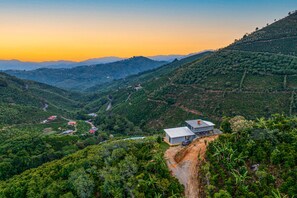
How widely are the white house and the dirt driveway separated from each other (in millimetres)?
2081

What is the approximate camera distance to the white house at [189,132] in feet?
130

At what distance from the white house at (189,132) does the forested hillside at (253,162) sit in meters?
8.44

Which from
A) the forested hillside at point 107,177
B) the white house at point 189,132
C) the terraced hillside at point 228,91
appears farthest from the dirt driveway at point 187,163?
the terraced hillside at point 228,91

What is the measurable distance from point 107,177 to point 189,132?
18.4 m

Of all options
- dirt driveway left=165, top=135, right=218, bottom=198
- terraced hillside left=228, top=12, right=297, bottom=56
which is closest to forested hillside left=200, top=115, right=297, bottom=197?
dirt driveway left=165, top=135, right=218, bottom=198

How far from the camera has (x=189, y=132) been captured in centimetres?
4122

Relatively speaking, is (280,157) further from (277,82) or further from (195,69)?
(195,69)

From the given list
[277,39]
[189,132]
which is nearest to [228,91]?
[189,132]

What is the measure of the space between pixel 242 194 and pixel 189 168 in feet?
27.3

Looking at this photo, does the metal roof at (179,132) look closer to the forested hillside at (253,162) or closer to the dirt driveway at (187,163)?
the dirt driveway at (187,163)

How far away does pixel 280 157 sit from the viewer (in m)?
26.2

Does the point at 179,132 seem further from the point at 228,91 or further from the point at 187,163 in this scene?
the point at 228,91

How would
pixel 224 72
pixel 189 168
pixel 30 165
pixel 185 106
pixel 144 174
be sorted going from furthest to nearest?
pixel 224 72 < pixel 185 106 < pixel 30 165 < pixel 189 168 < pixel 144 174

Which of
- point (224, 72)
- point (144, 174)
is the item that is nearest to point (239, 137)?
point (144, 174)
